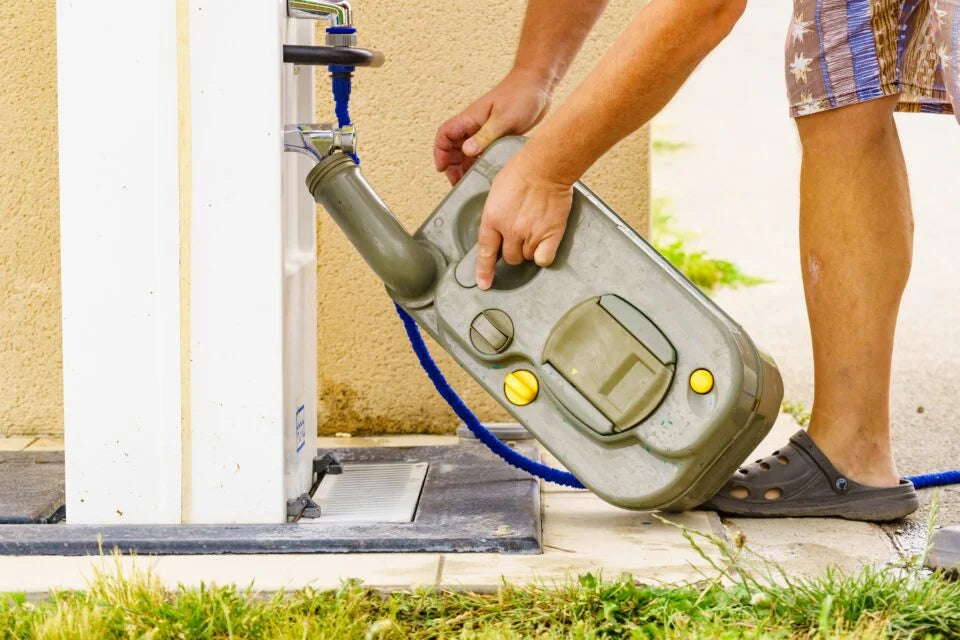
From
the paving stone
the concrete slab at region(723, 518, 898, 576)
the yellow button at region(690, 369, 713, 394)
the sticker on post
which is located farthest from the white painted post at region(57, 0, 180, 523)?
the concrete slab at region(723, 518, 898, 576)

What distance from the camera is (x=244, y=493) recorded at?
2.07m

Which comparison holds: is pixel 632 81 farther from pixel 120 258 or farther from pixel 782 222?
pixel 782 222

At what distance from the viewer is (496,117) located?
2250 mm

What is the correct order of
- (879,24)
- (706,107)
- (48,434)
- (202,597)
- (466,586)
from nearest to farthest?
1. (202,597)
2. (466,586)
3. (879,24)
4. (48,434)
5. (706,107)

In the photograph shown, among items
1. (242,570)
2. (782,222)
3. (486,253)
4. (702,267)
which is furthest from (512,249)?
(782,222)

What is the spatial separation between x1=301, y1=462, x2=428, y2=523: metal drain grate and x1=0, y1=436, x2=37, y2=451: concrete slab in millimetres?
824

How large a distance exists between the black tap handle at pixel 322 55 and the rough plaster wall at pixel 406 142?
A: 818 mm

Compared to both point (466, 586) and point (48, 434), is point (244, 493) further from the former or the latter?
point (48, 434)

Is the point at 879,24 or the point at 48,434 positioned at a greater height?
the point at 879,24

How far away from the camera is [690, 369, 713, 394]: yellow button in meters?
1.94

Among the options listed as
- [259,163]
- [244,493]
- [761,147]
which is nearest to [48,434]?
[244,493]

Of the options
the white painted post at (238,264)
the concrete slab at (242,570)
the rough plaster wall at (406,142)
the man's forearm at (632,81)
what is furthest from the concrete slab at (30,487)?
the man's forearm at (632,81)

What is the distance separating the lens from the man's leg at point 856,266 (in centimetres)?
228

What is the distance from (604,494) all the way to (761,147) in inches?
273
